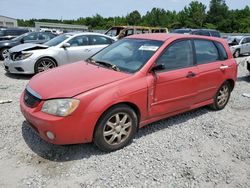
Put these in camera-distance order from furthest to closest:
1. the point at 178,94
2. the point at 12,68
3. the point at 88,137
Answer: the point at 12,68, the point at 178,94, the point at 88,137

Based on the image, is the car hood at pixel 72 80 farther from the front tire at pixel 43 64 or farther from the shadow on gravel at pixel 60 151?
the front tire at pixel 43 64

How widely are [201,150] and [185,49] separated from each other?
172 cm

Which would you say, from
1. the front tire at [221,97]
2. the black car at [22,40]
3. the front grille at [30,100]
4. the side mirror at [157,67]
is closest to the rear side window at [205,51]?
the front tire at [221,97]

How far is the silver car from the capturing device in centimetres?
757

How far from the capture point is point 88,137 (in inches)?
126

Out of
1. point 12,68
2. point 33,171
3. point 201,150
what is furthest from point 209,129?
point 12,68

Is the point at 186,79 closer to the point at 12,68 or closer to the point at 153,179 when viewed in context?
the point at 153,179

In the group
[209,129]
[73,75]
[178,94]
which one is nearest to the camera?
[73,75]

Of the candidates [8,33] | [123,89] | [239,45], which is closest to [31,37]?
[8,33]

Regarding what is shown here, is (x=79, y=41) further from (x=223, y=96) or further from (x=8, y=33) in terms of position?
(x=8, y=33)

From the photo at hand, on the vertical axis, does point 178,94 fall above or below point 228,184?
above

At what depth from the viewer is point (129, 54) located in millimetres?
4051

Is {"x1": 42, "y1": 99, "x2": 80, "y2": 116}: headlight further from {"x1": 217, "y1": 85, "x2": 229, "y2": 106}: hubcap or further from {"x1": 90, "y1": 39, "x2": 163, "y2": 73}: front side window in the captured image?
{"x1": 217, "y1": 85, "x2": 229, "y2": 106}: hubcap

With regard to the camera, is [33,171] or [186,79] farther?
[186,79]
